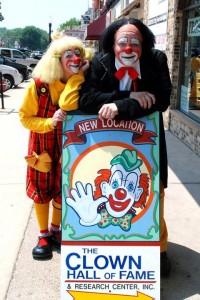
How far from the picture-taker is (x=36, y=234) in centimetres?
360

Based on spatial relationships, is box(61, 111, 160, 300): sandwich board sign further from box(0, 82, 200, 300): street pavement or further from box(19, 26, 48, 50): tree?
box(19, 26, 48, 50): tree

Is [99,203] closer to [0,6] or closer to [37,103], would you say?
[37,103]

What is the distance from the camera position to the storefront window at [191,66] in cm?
699

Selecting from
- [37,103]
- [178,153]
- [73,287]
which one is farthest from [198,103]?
[73,287]

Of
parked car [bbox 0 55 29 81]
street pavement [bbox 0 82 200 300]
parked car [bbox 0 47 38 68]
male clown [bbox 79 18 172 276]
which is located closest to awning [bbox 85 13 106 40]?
parked car [bbox 0 55 29 81]

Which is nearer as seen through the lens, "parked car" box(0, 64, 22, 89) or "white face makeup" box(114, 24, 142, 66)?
"white face makeup" box(114, 24, 142, 66)

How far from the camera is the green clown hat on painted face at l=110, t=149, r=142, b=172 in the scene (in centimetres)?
247

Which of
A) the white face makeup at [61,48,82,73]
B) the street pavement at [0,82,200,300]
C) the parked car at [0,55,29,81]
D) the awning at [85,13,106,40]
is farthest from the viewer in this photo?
the parked car at [0,55,29,81]

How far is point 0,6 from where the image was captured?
164ft

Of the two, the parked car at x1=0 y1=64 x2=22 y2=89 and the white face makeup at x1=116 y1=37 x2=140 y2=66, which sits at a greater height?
the white face makeup at x1=116 y1=37 x2=140 y2=66

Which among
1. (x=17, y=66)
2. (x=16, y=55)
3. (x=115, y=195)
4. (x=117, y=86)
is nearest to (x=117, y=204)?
(x=115, y=195)

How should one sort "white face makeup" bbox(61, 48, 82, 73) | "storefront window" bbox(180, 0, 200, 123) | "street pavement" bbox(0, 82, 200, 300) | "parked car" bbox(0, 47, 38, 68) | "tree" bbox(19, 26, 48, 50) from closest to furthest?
"white face makeup" bbox(61, 48, 82, 73), "street pavement" bbox(0, 82, 200, 300), "storefront window" bbox(180, 0, 200, 123), "parked car" bbox(0, 47, 38, 68), "tree" bbox(19, 26, 48, 50)

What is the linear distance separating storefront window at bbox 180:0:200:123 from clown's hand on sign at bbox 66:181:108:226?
4.72 m

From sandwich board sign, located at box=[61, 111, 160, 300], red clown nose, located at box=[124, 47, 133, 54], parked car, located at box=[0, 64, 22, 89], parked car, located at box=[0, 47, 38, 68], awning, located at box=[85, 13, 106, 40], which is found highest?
awning, located at box=[85, 13, 106, 40]
